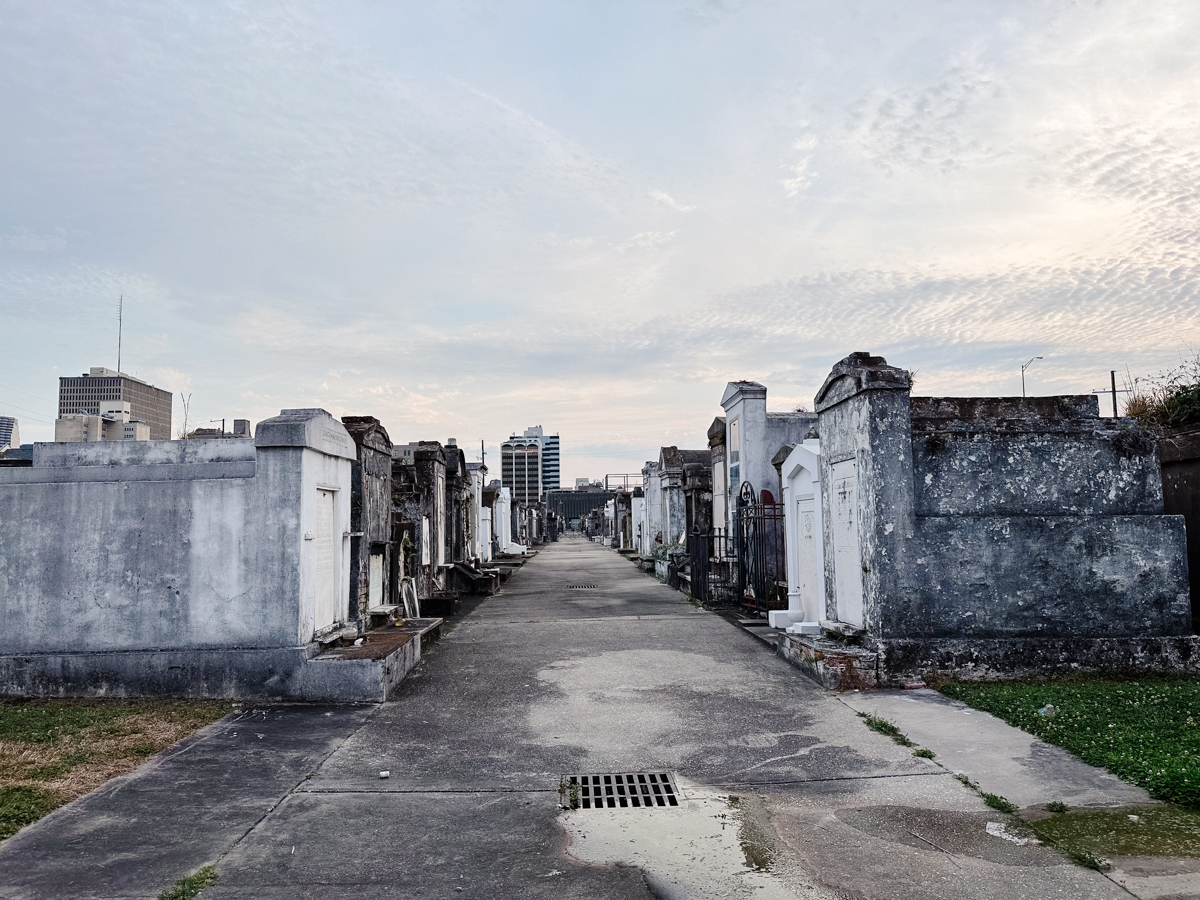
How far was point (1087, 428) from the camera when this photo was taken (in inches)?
313

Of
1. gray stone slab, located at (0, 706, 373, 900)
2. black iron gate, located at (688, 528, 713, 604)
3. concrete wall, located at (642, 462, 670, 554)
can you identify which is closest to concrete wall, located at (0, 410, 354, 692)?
gray stone slab, located at (0, 706, 373, 900)

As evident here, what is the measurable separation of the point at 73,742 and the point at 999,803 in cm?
639

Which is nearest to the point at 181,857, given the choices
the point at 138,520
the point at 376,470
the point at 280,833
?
the point at 280,833

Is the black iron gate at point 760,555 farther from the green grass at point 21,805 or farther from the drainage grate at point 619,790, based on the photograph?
the green grass at point 21,805

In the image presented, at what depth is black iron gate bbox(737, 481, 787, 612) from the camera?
13344 millimetres

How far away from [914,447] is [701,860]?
5.31m

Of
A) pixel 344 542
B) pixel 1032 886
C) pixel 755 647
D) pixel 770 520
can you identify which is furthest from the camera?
pixel 770 520

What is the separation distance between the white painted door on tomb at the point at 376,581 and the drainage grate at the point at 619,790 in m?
6.44

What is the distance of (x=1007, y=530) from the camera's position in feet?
25.5

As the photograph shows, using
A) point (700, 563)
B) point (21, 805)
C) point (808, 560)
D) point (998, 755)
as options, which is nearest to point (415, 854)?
A: point (21, 805)

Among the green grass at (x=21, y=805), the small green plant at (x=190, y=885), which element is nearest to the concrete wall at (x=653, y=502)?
the green grass at (x=21, y=805)

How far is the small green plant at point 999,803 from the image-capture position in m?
4.33

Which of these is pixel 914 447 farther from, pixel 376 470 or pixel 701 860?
pixel 376 470

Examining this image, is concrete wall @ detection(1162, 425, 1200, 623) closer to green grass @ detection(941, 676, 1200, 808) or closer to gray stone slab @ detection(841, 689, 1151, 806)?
green grass @ detection(941, 676, 1200, 808)
